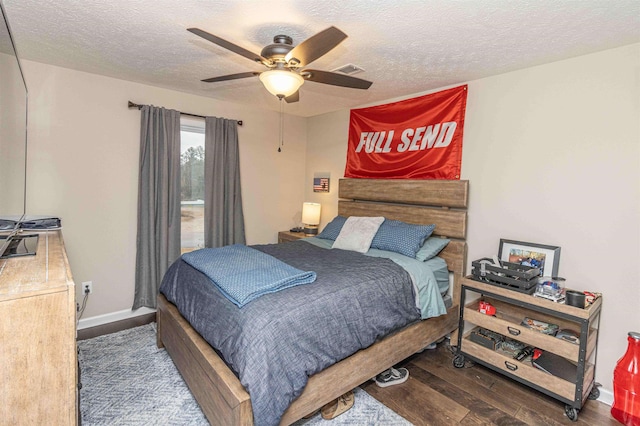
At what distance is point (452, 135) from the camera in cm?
300

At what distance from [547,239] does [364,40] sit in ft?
6.68

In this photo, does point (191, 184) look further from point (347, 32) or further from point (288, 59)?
point (347, 32)

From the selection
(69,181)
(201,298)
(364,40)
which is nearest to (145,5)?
(364,40)

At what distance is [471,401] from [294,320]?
1455mm

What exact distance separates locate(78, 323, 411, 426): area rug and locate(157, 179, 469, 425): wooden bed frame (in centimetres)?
16

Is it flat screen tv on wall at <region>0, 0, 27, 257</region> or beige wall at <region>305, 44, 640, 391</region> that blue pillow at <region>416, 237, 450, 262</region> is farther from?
flat screen tv on wall at <region>0, 0, 27, 257</region>

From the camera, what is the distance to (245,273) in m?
2.00

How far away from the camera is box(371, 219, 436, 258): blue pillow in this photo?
281cm

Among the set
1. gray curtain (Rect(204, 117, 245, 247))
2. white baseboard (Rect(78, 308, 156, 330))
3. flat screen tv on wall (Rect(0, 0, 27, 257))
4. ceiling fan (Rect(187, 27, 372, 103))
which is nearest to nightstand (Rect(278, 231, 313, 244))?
gray curtain (Rect(204, 117, 245, 247))

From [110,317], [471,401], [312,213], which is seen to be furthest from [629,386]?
[110,317]

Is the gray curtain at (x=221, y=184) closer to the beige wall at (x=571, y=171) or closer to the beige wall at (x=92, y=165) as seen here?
the beige wall at (x=92, y=165)

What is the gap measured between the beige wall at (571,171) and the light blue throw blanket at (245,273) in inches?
72.1

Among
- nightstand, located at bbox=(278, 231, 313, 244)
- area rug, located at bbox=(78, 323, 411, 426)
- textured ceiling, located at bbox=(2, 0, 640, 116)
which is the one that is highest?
textured ceiling, located at bbox=(2, 0, 640, 116)

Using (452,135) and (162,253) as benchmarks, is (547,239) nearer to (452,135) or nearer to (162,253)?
(452,135)
